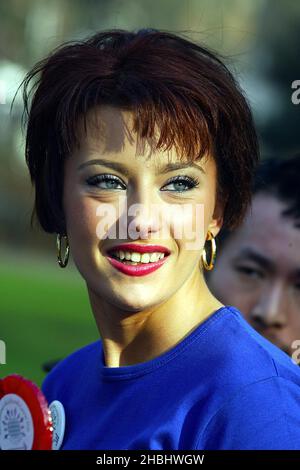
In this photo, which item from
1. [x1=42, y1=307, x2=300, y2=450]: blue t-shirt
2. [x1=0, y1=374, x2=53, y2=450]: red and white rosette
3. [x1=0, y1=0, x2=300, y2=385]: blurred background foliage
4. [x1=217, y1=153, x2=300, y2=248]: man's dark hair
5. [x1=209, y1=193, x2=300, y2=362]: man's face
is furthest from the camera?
[x1=0, y1=0, x2=300, y2=385]: blurred background foliage

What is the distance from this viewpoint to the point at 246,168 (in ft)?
8.47

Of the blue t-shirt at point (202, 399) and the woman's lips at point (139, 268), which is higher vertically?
the woman's lips at point (139, 268)

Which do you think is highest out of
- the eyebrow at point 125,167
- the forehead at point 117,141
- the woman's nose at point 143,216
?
the forehead at point 117,141

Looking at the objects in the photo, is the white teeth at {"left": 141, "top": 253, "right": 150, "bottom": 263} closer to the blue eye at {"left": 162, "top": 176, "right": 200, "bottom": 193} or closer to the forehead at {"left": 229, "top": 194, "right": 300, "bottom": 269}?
the blue eye at {"left": 162, "top": 176, "right": 200, "bottom": 193}

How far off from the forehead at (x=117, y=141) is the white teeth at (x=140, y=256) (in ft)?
0.69

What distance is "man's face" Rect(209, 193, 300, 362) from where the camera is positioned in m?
3.63

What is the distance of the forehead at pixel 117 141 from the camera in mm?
2344

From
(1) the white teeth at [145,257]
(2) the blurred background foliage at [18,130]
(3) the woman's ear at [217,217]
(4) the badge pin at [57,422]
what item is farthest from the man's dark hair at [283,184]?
(2) the blurred background foliage at [18,130]

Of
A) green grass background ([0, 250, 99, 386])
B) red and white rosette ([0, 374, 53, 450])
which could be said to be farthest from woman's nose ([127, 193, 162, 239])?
green grass background ([0, 250, 99, 386])

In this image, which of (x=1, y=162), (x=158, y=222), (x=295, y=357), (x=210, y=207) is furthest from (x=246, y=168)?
(x=1, y=162)

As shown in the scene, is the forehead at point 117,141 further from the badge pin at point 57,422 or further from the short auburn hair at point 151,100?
the badge pin at point 57,422

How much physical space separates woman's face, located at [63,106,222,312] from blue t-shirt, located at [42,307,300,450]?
163 millimetres

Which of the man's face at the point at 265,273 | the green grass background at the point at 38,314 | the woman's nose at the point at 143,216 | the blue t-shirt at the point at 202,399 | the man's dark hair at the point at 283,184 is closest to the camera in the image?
the blue t-shirt at the point at 202,399

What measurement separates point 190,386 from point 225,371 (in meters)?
0.09
